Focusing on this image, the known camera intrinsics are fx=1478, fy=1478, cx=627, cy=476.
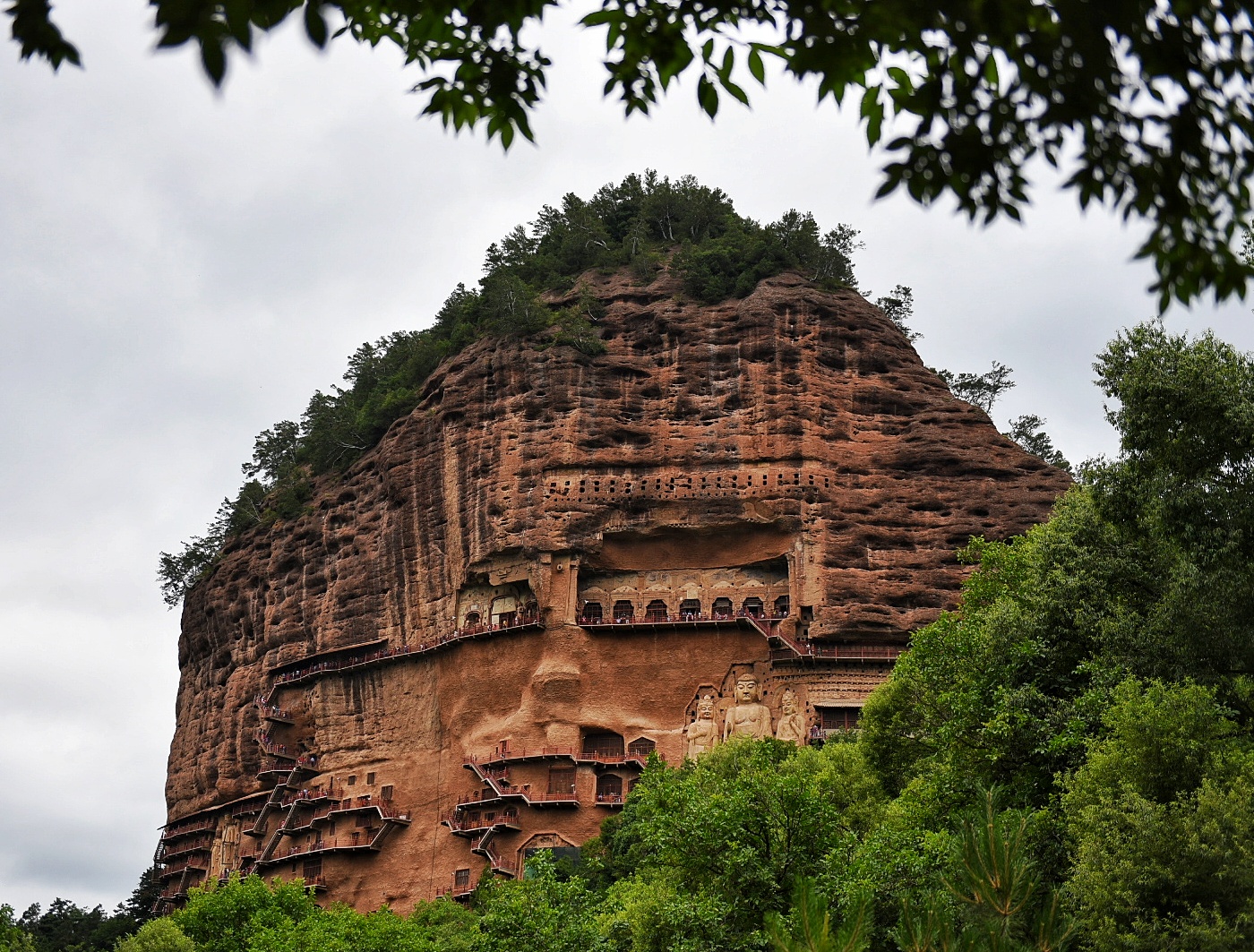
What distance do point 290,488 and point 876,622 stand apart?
90.9 ft

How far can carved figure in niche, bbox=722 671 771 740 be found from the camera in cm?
4775

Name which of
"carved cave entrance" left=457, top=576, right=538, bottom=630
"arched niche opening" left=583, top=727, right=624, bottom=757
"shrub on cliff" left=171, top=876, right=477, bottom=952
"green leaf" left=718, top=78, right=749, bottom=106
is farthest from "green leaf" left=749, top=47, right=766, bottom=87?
"carved cave entrance" left=457, top=576, right=538, bottom=630

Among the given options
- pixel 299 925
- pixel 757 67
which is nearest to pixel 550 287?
pixel 299 925

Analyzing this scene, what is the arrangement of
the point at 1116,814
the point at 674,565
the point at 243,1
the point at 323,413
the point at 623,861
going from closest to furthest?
the point at 243,1
the point at 1116,814
the point at 623,861
the point at 674,565
the point at 323,413

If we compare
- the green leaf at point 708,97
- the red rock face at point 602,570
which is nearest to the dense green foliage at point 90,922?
the red rock face at point 602,570

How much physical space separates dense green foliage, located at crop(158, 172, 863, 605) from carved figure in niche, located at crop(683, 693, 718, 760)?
14.2 meters

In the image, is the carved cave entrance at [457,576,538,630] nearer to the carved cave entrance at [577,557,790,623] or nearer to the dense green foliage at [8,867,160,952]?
the carved cave entrance at [577,557,790,623]

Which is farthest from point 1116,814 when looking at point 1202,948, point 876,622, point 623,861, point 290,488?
point 290,488

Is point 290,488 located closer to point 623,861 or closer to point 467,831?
point 467,831

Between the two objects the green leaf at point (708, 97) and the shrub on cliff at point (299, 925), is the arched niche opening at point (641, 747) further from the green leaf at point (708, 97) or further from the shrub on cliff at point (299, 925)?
the green leaf at point (708, 97)

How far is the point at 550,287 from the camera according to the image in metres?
60.8

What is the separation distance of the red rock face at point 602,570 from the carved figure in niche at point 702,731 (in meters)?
0.15

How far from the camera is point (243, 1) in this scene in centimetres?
562

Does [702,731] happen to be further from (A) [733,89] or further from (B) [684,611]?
(A) [733,89]
